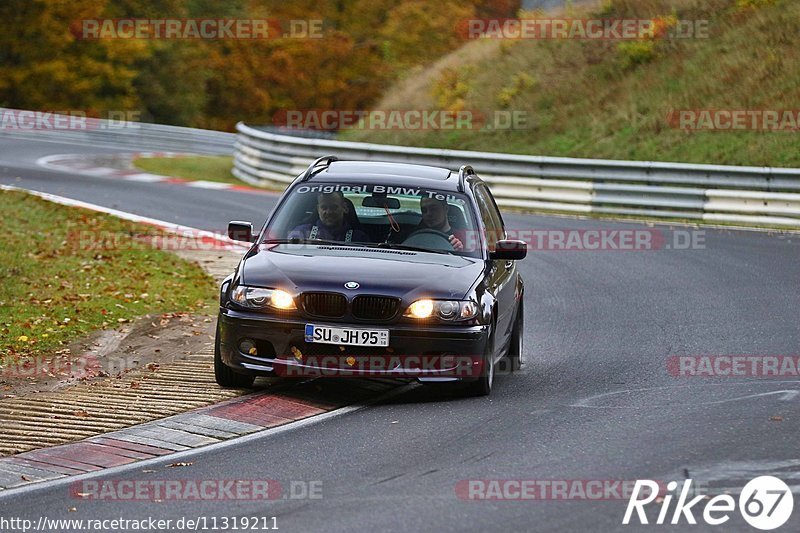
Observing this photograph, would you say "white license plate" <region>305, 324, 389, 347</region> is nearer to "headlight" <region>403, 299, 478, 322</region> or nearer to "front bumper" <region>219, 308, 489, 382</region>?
"front bumper" <region>219, 308, 489, 382</region>

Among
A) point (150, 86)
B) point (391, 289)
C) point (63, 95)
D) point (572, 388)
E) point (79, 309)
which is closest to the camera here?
point (391, 289)

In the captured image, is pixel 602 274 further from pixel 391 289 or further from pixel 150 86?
pixel 150 86

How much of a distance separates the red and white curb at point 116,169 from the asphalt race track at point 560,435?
48.6ft

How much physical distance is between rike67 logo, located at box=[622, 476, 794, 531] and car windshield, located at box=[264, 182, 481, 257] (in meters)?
3.70

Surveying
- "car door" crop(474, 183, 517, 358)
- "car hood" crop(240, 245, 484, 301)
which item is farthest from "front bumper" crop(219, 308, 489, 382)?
"car door" crop(474, 183, 517, 358)

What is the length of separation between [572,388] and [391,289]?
1750 mm

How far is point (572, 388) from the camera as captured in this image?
1027 centimetres

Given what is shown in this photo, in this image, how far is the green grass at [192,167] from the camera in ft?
106

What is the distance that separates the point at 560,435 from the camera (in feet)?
28.1

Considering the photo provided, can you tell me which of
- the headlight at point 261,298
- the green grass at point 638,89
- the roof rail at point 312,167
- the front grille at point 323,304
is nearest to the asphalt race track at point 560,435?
the front grille at point 323,304

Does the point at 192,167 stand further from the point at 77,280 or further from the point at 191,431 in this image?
the point at 191,431

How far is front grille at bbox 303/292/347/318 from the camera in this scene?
939cm

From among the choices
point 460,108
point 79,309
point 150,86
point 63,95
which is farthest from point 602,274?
point 150,86

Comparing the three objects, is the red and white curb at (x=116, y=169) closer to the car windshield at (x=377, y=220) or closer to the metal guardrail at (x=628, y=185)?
the metal guardrail at (x=628, y=185)
